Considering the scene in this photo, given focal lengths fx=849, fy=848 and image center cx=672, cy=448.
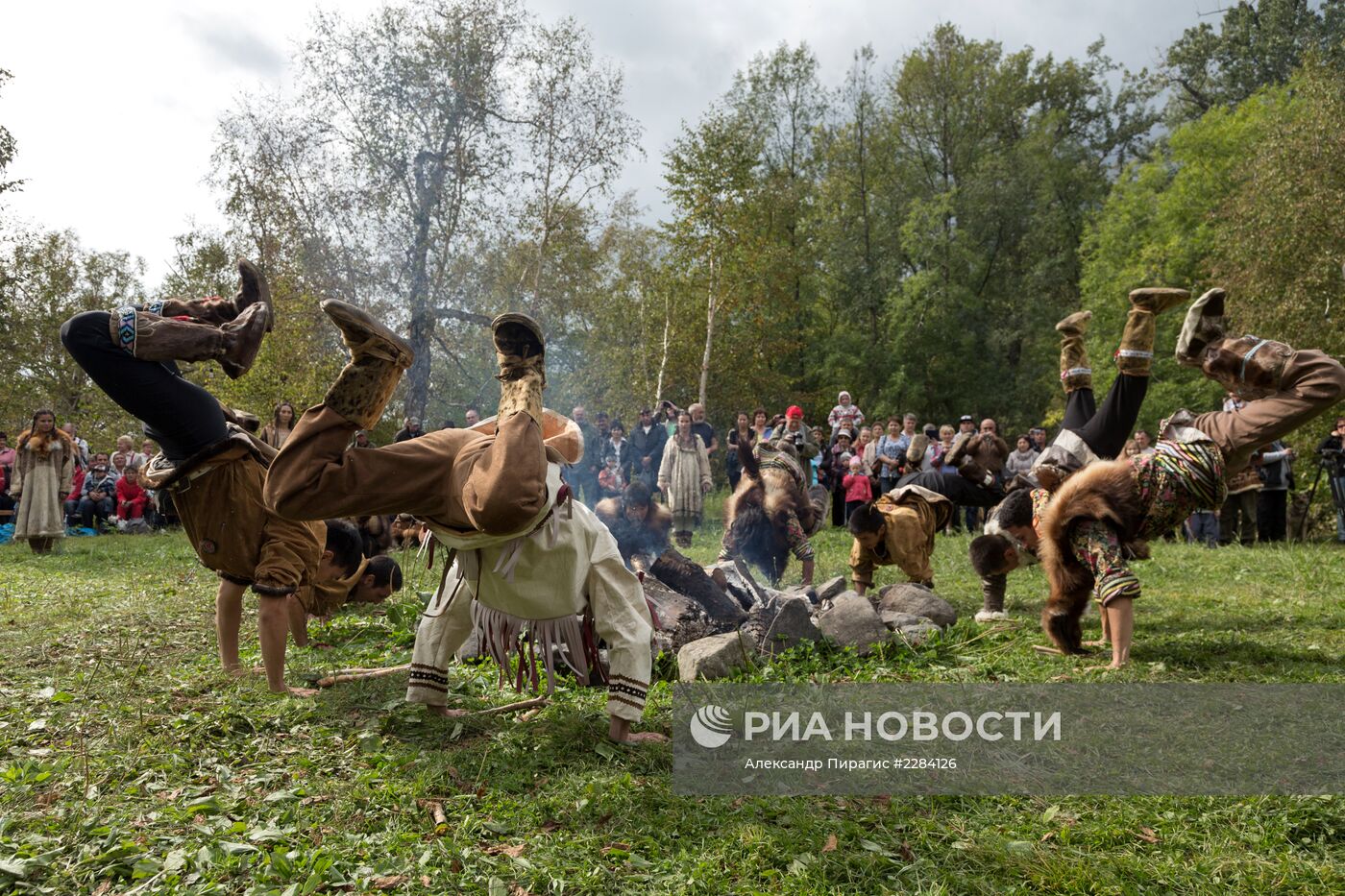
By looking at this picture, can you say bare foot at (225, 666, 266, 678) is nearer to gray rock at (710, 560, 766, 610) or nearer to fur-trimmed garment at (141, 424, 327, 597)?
fur-trimmed garment at (141, 424, 327, 597)

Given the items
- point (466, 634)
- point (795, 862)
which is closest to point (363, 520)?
point (466, 634)

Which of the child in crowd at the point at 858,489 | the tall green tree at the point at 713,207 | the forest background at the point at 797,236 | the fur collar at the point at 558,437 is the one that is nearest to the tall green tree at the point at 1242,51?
the forest background at the point at 797,236

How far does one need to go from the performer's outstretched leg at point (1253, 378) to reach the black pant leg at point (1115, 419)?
14.6 inches

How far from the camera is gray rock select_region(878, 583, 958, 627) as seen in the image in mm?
6113

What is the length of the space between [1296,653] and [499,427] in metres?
4.90

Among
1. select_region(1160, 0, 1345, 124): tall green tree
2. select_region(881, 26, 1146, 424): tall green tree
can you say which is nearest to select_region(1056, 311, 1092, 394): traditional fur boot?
select_region(881, 26, 1146, 424): tall green tree

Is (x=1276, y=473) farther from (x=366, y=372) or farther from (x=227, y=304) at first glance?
(x=227, y=304)

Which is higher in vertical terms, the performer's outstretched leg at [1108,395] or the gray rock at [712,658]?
the performer's outstretched leg at [1108,395]

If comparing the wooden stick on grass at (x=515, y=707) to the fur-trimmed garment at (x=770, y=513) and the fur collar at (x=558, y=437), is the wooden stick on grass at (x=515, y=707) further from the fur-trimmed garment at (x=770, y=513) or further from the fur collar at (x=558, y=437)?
the fur-trimmed garment at (x=770, y=513)

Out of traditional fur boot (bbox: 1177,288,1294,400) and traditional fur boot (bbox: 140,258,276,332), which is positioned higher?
traditional fur boot (bbox: 140,258,276,332)

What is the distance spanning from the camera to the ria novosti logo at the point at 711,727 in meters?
3.67

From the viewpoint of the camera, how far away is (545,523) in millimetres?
3590

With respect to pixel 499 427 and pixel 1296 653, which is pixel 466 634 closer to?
pixel 499 427

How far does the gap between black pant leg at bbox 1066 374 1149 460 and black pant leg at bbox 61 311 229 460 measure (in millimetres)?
5065
